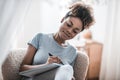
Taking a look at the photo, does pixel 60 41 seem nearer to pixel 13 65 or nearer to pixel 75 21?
pixel 75 21

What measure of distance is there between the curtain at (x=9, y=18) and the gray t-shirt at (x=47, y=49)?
46 centimetres

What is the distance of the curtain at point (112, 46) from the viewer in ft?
7.83

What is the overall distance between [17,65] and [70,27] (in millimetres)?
419

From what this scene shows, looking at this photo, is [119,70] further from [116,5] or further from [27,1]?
[27,1]

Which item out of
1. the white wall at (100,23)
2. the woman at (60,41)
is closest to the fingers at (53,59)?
the woman at (60,41)

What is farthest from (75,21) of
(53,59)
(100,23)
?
(100,23)

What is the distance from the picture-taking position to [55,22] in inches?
96.0

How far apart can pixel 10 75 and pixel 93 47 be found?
5.58ft

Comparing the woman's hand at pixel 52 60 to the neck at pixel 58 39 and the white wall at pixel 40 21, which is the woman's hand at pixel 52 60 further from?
the white wall at pixel 40 21

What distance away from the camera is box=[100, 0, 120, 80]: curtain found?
7.83 ft

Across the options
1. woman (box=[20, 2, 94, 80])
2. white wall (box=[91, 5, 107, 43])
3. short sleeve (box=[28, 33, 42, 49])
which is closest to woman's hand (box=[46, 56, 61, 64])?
woman (box=[20, 2, 94, 80])

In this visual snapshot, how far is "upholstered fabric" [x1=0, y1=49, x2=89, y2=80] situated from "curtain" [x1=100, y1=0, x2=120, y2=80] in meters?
1.24

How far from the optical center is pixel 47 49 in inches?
47.9

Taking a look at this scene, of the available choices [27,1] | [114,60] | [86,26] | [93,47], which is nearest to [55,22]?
[93,47]
